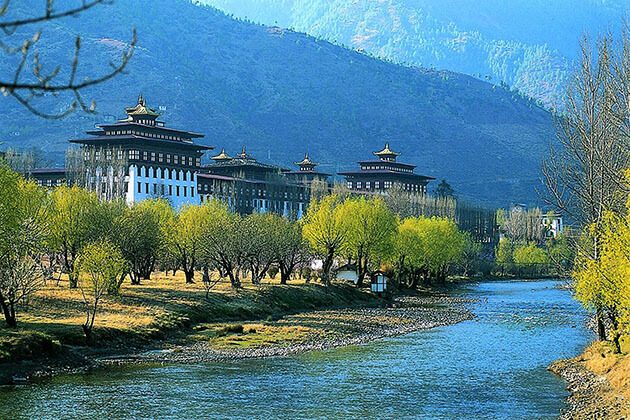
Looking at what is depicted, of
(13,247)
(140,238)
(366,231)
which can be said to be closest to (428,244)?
(366,231)

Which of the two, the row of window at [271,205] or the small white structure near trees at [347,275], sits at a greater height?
the row of window at [271,205]

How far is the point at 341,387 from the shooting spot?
1550 inches

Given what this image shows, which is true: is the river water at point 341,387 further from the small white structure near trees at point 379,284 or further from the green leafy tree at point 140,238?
the small white structure near trees at point 379,284

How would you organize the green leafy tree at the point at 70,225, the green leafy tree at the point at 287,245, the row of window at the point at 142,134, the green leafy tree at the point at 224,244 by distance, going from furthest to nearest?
the row of window at the point at 142,134, the green leafy tree at the point at 287,245, the green leafy tree at the point at 224,244, the green leafy tree at the point at 70,225

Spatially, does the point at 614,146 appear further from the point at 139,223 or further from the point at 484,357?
the point at 139,223

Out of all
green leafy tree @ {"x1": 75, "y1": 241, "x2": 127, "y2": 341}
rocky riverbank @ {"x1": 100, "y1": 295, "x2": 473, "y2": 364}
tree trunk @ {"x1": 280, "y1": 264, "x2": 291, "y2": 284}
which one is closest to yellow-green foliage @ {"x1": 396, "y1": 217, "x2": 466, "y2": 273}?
tree trunk @ {"x1": 280, "y1": 264, "x2": 291, "y2": 284}

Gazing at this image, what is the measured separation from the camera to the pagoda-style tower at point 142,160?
136875mm

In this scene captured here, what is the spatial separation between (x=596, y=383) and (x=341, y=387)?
10.8 m

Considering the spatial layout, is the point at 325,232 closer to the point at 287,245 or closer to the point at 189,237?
the point at 287,245

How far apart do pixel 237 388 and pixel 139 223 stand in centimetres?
4276

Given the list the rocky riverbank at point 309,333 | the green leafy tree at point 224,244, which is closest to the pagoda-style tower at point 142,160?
the green leafy tree at point 224,244

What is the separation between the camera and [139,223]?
260 feet

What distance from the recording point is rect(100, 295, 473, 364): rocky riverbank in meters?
49.6

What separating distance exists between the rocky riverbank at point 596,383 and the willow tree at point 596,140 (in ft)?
7.50
